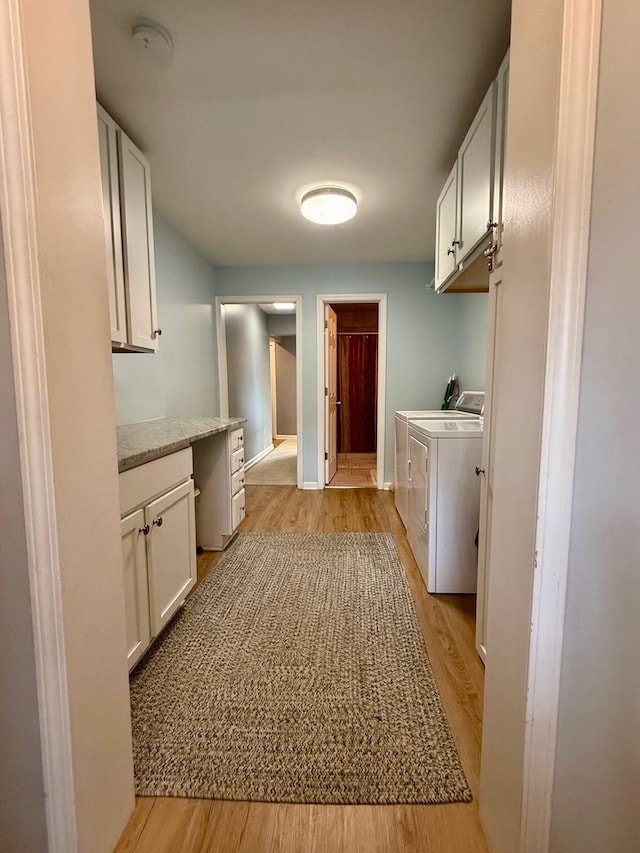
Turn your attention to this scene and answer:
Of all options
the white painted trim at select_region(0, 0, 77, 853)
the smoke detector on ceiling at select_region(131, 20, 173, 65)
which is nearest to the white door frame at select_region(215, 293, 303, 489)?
the smoke detector on ceiling at select_region(131, 20, 173, 65)

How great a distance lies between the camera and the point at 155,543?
4.94 feet

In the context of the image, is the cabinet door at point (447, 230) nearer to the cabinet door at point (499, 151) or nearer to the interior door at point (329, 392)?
the cabinet door at point (499, 151)

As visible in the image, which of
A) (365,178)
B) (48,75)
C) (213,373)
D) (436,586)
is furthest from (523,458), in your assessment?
(213,373)

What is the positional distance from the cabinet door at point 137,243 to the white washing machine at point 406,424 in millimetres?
1785

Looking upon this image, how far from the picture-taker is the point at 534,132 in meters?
0.69

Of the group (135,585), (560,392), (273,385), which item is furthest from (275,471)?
(560,392)

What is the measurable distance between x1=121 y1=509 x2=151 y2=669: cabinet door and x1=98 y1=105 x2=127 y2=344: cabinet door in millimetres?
844

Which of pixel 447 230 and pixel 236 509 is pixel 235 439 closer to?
pixel 236 509

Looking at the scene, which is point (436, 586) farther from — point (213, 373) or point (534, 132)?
point (213, 373)

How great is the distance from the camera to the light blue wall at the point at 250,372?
4613 millimetres

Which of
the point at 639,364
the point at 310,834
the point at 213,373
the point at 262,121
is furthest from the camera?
the point at 213,373

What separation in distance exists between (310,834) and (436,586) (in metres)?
1.28

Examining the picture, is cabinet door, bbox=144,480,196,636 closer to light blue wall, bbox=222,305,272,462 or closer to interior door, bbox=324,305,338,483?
interior door, bbox=324,305,338,483

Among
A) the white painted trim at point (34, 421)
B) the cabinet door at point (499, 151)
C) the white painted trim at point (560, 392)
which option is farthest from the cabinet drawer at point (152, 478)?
the cabinet door at point (499, 151)
